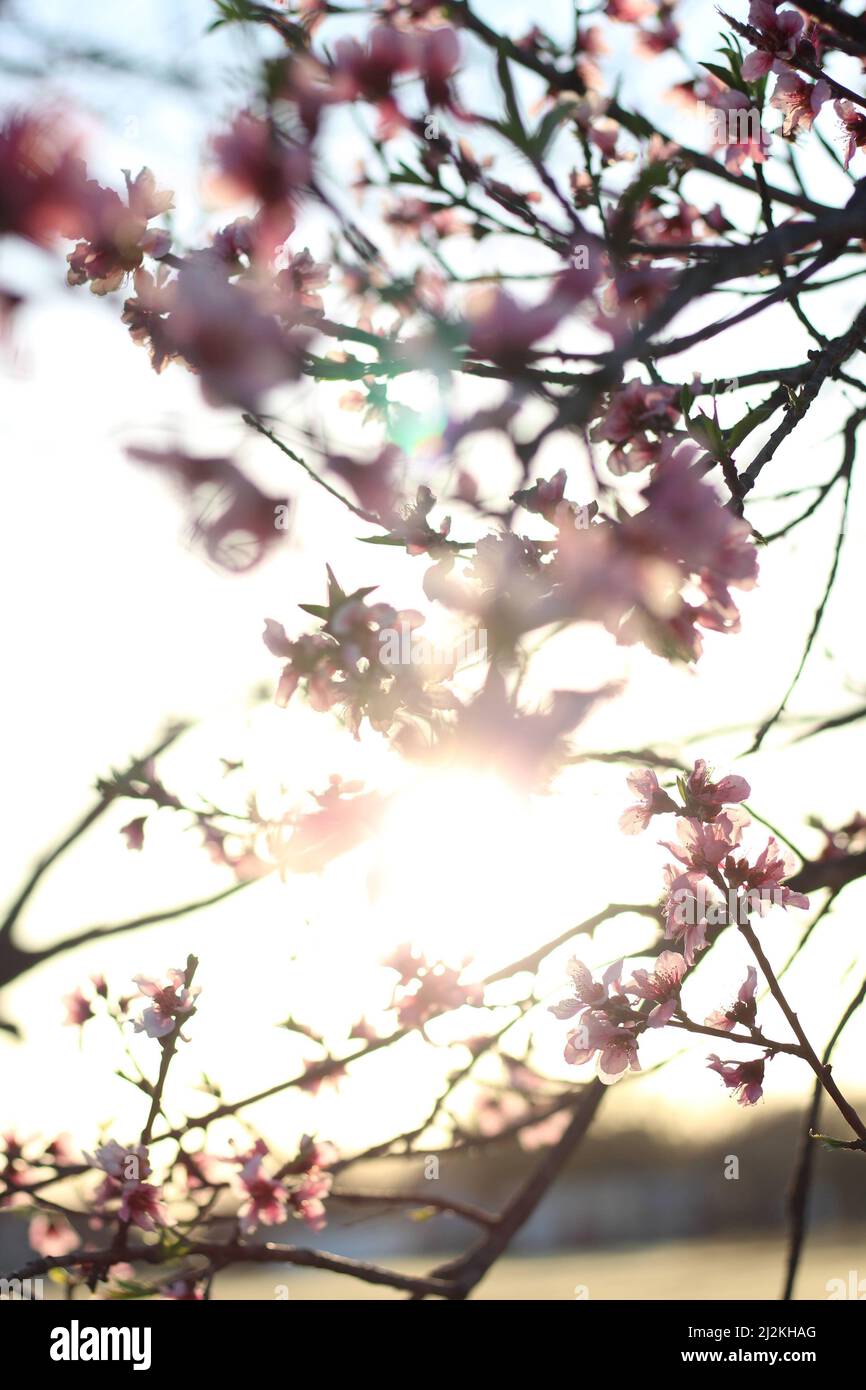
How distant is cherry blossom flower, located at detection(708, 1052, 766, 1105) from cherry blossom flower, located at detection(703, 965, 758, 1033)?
0.09 meters

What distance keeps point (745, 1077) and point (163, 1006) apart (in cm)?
128

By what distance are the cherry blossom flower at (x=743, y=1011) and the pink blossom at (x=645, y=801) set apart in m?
0.31

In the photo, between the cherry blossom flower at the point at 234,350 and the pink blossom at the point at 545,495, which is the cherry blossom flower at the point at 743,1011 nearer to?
the pink blossom at the point at 545,495

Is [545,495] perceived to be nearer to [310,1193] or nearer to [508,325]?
[508,325]

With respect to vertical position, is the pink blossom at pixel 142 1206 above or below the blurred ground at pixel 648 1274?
above

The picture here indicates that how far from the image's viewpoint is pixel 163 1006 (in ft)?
7.54

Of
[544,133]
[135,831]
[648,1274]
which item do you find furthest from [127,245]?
[648,1274]

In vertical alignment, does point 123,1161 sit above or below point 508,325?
below

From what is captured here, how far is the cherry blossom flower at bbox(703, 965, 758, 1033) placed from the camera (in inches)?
66.4

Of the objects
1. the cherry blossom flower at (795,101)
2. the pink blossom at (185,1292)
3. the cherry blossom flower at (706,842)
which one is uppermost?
the cherry blossom flower at (795,101)

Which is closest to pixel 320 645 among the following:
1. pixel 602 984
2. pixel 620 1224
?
pixel 602 984

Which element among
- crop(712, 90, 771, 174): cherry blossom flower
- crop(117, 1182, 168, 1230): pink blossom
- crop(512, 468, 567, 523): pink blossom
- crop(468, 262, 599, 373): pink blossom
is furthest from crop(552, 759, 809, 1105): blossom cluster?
crop(712, 90, 771, 174): cherry blossom flower

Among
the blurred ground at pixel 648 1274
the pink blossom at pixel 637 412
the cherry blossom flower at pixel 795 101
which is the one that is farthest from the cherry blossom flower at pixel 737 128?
the blurred ground at pixel 648 1274

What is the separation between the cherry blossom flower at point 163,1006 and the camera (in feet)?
7.39
